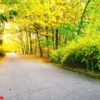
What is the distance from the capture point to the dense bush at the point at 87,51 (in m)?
13.2

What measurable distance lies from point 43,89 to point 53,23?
53.5ft

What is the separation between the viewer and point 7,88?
Result: 8.60 meters

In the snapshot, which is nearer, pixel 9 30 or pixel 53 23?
pixel 53 23

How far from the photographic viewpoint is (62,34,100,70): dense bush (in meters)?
13.2

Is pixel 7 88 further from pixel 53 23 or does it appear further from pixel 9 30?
pixel 9 30

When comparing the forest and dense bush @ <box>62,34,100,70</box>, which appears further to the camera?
the forest

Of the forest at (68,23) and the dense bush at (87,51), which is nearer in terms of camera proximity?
the dense bush at (87,51)

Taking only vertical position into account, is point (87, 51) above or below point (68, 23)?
below

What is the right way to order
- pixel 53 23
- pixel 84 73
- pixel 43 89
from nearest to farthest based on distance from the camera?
1. pixel 43 89
2. pixel 84 73
3. pixel 53 23

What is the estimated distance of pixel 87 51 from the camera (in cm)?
1352

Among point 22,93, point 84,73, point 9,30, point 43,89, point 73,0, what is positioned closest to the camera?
point 22,93

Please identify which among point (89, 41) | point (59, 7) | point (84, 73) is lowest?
point (84, 73)

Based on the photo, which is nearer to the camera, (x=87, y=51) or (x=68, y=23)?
(x=87, y=51)

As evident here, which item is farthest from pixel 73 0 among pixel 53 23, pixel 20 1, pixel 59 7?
pixel 20 1
